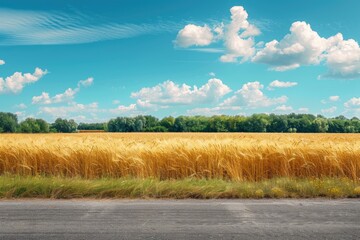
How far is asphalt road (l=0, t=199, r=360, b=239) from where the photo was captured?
5250mm

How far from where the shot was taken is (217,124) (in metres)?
117

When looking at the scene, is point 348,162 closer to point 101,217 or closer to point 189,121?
point 101,217

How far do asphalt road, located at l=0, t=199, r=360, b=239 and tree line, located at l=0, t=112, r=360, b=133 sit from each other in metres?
103

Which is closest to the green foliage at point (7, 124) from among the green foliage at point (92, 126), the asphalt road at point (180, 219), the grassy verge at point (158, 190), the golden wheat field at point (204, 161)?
the green foliage at point (92, 126)

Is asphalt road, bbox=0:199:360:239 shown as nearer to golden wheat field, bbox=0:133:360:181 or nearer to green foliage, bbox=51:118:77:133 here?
golden wheat field, bbox=0:133:360:181

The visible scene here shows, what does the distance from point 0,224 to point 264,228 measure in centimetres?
427

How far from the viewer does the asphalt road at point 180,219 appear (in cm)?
525

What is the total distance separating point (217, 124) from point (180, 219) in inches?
4399

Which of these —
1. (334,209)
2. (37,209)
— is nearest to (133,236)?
(37,209)

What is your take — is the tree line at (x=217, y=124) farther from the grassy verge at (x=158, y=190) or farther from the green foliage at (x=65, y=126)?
the grassy verge at (x=158, y=190)

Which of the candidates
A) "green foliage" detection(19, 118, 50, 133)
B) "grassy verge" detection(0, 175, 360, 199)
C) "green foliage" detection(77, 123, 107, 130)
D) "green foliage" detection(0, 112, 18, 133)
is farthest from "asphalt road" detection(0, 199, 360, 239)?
"green foliage" detection(77, 123, 107, 130)

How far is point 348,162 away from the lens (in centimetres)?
1186

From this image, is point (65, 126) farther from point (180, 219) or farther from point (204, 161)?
point (180, 219)

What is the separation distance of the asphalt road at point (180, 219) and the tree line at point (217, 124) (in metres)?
Result: 103
